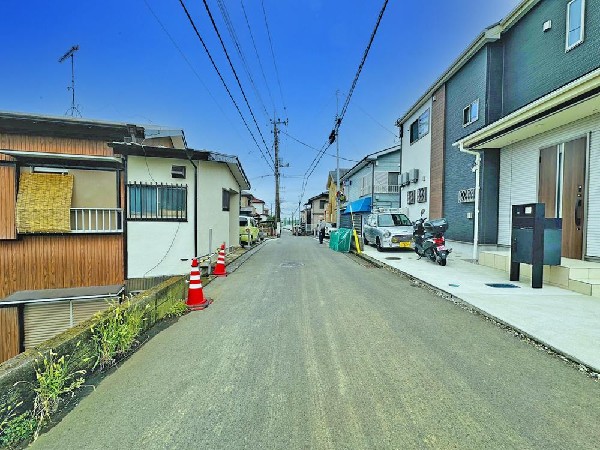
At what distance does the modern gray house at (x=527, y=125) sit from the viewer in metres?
6.62

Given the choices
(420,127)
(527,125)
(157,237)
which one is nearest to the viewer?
(527,125)

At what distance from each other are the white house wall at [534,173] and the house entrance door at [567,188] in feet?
0.58

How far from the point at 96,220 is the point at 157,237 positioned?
5.79ft

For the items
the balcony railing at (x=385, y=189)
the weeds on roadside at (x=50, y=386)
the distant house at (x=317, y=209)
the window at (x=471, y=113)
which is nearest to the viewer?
the weeds on roadside at (x=50, y=386)

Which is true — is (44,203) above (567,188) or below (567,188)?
below

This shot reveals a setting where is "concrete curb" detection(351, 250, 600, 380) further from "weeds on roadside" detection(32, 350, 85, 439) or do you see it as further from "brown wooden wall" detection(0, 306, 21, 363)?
"brown wooden wall" detection(0, 306, 21, 363)

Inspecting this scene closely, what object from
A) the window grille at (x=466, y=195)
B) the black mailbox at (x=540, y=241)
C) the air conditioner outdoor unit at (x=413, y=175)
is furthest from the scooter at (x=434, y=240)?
the air conditioner outdoor unit at (x=413, y=175)

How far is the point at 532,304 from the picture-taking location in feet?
15.8

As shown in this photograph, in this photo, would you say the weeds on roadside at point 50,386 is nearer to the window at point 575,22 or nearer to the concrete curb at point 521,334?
the concrete curb at point 521,334

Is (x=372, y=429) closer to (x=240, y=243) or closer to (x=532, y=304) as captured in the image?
(x=532, y=304)

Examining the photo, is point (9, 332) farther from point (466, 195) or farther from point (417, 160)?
point (417, 160)

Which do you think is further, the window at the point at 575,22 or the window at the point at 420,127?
the window at the point at 420,127

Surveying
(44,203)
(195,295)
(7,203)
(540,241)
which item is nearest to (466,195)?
(540,241)

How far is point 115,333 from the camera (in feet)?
10.6
